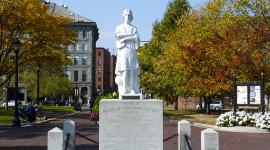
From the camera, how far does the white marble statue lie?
15.5 meters

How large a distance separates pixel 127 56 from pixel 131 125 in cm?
216

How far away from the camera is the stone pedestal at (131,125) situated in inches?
564

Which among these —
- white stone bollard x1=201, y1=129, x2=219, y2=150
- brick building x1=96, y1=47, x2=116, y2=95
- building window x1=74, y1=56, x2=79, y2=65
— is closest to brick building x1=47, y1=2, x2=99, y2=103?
building window x1=74, y1=56, x2=79, y2=65

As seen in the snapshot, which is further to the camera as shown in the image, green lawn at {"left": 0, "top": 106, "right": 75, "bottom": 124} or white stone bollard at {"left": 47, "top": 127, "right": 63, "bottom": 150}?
green lawn at {"left": 0, "top": 106, "right": 75, "bottom": 124}

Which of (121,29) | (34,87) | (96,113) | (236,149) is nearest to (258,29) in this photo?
(96,113)

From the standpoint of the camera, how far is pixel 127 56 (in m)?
15.6

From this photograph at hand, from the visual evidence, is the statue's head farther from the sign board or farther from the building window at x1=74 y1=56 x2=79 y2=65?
the building window at x1=74 y1=56 x2=79 y2=65

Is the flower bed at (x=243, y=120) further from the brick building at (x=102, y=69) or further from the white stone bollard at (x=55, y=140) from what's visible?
the brick building at (x=102, y=69)

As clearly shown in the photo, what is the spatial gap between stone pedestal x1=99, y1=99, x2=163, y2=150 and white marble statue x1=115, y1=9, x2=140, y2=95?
1.03m

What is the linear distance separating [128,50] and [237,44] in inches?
1177

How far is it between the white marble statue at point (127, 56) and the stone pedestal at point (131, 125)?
103 centimetres

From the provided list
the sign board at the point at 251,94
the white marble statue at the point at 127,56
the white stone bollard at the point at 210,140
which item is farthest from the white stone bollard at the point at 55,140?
the sign board at the point at 251,94

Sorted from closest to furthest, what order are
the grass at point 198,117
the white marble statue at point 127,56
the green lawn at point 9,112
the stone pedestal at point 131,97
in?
the stone pedestal at point 131,97
the white marble statue at point 127,56
the green lawn at point 9,112
the grass at point 198,117

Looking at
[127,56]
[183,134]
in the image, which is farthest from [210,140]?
[127,56]
